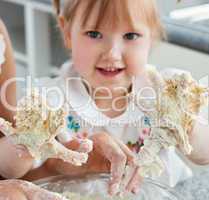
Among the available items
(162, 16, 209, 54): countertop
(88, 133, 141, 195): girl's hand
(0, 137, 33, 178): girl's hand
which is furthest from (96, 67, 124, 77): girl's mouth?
(162, 16, 209, 54): countertop

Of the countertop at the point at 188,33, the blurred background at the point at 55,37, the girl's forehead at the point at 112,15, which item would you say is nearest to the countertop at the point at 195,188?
the girl's forehead at the point at 112,15

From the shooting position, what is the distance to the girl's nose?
2.55 feet

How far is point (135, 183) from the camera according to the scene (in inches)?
25.5

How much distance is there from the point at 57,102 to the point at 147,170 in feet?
1.21

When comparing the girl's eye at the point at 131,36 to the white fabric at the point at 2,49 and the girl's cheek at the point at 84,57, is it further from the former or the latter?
the white fabric at the point at 2,49

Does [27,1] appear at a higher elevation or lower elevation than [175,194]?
higher

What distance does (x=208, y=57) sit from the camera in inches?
58.3

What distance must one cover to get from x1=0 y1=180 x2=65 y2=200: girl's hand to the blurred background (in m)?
0.63

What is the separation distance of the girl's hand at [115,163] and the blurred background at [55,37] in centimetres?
46

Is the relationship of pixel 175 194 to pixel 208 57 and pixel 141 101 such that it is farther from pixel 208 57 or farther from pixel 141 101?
pixel 208 57

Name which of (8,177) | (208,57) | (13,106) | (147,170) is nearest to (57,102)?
(13,106)

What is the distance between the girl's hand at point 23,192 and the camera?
0.59 metres

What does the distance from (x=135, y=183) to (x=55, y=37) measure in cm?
193

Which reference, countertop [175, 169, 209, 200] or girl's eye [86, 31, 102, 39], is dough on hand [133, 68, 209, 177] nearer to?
countertop [175, 169, 209, 200]
